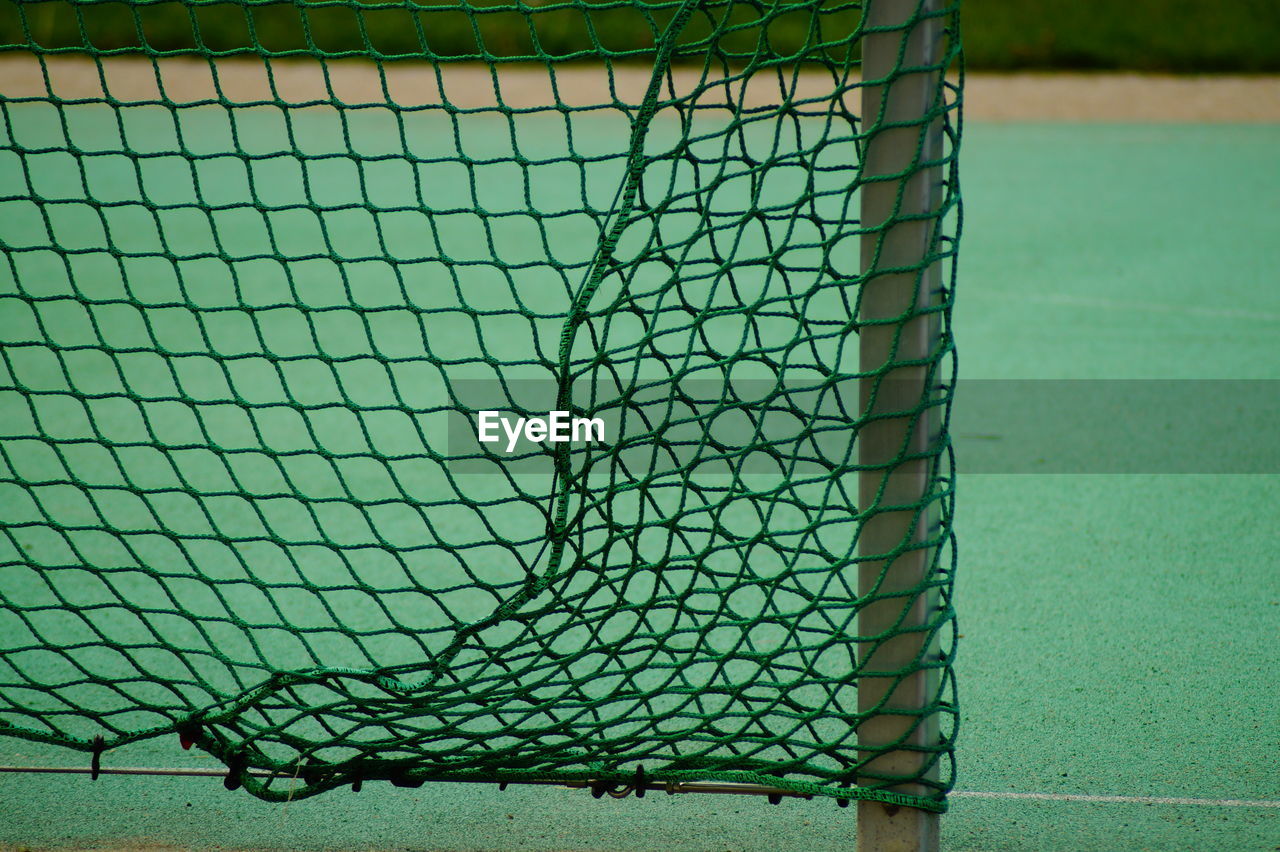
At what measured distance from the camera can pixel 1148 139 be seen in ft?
27.4

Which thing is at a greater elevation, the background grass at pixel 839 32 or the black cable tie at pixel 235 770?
the background grass at pixel 839 32

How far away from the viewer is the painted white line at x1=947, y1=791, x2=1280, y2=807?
208 cm

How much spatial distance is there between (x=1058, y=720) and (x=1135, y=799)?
0.27 m

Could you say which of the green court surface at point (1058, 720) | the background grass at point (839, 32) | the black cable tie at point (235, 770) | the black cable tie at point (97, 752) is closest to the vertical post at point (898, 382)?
the green court surface at point (1058, 720)

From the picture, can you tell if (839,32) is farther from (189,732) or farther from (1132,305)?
(189,732)

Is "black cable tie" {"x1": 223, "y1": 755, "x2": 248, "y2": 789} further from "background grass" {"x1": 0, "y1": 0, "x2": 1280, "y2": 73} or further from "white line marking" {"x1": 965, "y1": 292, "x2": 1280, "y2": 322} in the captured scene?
"background grass" {"x1": 0, "y1": 0, "x2": 1280, "y2": 73}

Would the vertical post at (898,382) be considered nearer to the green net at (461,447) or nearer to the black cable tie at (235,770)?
the green net at (461,447)

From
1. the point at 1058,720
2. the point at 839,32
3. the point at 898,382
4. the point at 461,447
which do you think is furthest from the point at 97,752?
the point at 839,32

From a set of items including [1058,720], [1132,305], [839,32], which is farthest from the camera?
[839,32]

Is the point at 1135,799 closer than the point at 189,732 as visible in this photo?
No

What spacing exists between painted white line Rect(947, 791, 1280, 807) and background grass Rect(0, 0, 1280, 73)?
26.6ft

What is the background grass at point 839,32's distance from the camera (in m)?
10.0

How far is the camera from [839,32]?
1041 cm

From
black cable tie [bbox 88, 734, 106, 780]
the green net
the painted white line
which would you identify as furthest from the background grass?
black cable tie [bbox 88, 734, 106, 780]
